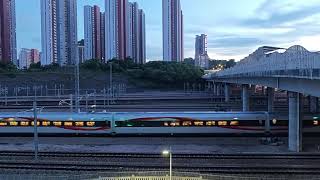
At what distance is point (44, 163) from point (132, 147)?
1084 centimetres

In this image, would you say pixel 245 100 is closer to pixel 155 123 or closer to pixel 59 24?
pixel 155 123

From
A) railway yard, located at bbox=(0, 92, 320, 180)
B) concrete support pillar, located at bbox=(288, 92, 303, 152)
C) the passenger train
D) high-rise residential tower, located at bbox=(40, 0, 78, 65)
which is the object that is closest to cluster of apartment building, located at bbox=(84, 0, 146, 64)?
A: high-rise residential tower, located at bbox=(40, 0, 78, 65)

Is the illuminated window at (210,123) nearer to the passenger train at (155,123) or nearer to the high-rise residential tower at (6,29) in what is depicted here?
the passenger train at (155,123)

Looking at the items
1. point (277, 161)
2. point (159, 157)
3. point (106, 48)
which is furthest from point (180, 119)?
point (106, 48)

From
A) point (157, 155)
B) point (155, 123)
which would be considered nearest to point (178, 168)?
point (157, 155)

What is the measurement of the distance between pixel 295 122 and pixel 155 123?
533 inches

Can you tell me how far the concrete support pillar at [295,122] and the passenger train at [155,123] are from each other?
4.57 metres

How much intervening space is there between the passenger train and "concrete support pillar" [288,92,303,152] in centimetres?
457

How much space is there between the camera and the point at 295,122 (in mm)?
42469

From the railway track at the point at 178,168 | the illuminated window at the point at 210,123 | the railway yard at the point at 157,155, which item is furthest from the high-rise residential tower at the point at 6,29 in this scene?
the railway track at the point at 178,168

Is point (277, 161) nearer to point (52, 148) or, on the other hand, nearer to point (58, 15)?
point (52, 148)

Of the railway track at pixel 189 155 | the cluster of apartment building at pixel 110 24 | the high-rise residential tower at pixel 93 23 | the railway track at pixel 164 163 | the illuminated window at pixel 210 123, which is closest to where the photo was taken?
the railway track at pixel 164 163

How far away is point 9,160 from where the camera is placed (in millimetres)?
34562

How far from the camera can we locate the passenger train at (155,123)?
47.5 meters
